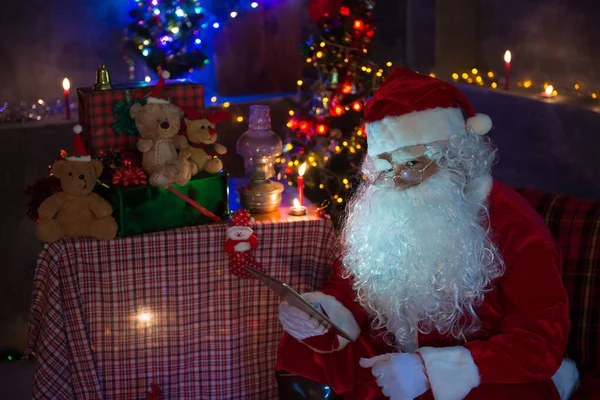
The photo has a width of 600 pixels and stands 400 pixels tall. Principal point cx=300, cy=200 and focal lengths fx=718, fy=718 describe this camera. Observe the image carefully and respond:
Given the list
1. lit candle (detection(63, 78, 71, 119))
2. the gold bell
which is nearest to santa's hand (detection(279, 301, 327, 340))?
the gold bell

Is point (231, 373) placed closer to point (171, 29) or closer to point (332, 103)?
point (332, 103)

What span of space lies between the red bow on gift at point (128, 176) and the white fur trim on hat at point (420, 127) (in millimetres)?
859

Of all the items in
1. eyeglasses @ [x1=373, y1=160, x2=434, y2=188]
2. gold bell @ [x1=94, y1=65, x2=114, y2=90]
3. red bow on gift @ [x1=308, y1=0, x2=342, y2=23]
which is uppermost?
red bow on gift @ [x1=308, y1=0, x2=342, y2=23]

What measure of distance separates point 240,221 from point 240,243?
76 millimetres

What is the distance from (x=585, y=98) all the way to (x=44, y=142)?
249 cm

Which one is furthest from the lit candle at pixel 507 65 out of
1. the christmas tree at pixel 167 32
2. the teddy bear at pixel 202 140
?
the christmas tree at pixel 167 32

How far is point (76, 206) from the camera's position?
7.73 feet

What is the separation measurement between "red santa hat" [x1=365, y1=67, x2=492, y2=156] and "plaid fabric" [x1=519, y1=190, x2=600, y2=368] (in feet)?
1.58

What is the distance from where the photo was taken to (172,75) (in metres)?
3.94

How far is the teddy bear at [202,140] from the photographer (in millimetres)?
2516

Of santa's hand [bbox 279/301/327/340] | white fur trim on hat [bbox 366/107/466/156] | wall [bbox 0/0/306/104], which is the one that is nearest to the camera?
white fur trim on hat [bbox 366/107/466/156]

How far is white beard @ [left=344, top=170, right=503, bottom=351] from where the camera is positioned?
1974 millimetres

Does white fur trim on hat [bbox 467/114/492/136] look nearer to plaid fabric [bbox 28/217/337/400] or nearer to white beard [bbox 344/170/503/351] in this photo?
white beard [bbox 344/170/503/351]

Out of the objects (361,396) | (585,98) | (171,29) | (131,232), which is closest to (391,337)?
(361,396)
